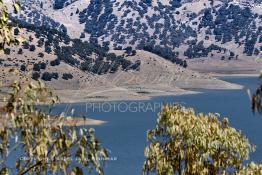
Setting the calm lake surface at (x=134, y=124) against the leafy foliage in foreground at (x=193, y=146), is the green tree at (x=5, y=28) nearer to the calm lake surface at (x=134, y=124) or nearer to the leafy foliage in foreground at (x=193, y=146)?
the leafy foliage in foreground at (x=193, y=146)

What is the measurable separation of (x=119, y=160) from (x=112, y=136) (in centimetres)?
2948

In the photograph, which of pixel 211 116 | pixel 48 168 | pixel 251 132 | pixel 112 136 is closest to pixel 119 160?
pixel 112 136

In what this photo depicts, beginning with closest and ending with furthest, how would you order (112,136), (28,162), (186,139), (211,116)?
(28,162)
(186,139)
(211,116)
(112,136)

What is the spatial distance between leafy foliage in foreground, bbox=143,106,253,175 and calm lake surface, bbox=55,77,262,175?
54.2 m

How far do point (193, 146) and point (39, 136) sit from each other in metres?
10.6

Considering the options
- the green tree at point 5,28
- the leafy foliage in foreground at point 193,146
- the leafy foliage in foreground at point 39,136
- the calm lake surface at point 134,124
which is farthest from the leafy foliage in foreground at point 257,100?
the calm lake surface at point 134,124

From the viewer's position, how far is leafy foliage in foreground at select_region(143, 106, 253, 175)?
22.3 metres

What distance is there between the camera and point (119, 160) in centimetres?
10000

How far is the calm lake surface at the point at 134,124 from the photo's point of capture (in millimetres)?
98938

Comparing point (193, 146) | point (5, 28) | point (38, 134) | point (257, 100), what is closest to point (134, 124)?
point (193, 146)

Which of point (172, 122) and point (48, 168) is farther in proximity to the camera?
point (172, 122)

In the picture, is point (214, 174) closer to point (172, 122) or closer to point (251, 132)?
point (172, 122)

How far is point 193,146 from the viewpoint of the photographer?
22641 millimetres

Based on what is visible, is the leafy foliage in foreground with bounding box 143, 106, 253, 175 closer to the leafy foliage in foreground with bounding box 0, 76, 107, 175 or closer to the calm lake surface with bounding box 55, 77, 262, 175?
the leafy foliage in foreground with bounding box 0, 76, 107, 175
